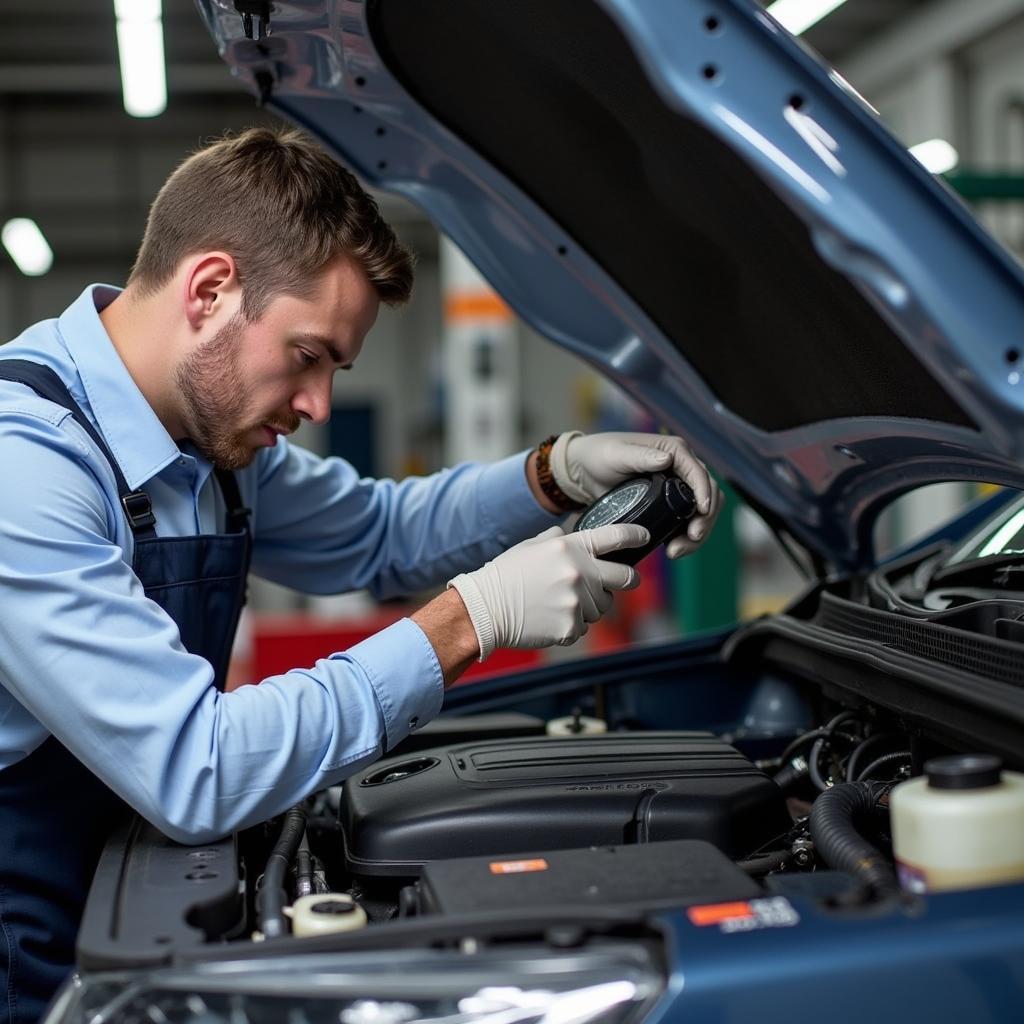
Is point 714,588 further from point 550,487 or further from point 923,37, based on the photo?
point 923,37

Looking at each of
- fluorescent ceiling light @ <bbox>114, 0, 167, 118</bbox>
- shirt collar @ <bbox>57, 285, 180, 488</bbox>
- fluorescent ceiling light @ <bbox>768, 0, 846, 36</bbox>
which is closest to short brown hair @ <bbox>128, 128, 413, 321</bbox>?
shirt collar @ <bbox>57, 285, 180, 488</bbox>

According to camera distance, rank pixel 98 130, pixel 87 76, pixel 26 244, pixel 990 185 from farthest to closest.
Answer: pixel 98 130 < pixel 26 244 < pixel 87 76 < pixel 990 185

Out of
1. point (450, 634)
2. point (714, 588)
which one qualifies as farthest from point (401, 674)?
point (714, 588)

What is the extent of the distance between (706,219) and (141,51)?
4.63 m

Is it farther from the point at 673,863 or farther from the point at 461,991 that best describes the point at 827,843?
the point at 461,991

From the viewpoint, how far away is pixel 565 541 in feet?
4.48

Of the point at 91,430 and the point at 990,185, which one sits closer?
the point at 91,430

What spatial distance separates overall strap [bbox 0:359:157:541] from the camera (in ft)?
4.28

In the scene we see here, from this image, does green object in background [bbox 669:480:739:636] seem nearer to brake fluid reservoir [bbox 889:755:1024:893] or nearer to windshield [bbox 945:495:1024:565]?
windshield [bbox 945:495:1024:565]

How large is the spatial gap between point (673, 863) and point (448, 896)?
0.65 feet

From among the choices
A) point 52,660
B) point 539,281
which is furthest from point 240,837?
point 539,281

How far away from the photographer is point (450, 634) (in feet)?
4.21

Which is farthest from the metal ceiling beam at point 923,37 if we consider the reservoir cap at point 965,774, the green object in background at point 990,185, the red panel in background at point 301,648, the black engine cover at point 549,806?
the reservoir cap at point 965,774

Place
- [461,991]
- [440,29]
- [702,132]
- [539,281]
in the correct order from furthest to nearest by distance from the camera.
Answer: [539,281], [440,29], [702,132], [461,991]
